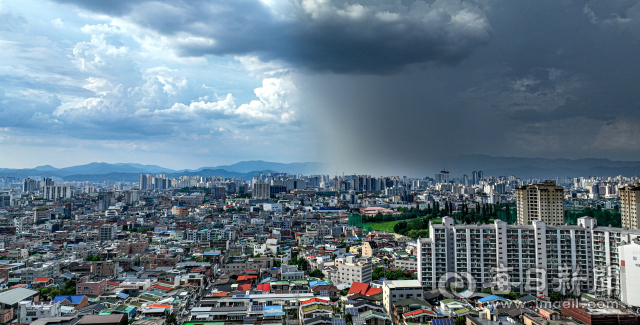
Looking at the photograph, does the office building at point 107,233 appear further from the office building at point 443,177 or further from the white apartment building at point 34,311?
the office building at point 443,177

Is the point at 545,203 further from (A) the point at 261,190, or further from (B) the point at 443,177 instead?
(B) the point at 443,177

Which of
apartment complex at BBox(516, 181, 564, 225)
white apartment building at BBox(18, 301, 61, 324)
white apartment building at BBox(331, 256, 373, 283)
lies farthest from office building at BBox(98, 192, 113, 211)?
apartment complex at BBox(516, 181, 564, 225)

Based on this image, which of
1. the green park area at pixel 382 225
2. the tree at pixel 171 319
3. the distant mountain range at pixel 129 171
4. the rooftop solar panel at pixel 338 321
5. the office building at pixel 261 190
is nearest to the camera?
the rooftop solar panel at pixel 338 321

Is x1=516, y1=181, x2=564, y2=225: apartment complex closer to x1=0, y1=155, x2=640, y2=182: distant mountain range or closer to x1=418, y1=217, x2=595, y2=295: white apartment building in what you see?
x1=418, y1=217, x2=595, y2=295: white apartment building

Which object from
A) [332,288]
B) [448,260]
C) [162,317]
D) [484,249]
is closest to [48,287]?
[162,317]

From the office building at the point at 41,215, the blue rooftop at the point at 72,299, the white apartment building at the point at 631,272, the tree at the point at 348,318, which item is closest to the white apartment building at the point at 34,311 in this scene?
the blue rooftop at the point at 72,299

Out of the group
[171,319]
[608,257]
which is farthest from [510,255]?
[171,319]
